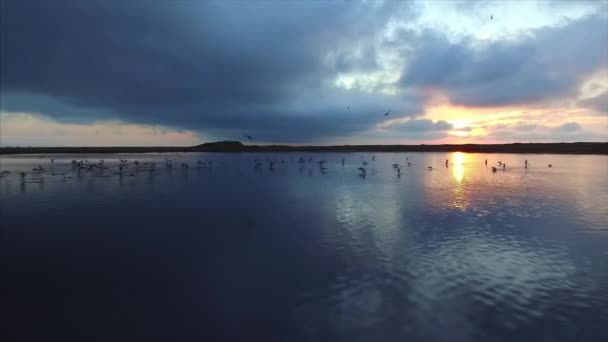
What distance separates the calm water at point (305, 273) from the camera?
346 inches

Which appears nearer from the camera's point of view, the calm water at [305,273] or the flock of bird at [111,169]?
the calm water at [305,273]

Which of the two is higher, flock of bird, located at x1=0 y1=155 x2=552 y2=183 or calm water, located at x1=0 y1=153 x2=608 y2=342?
flock of bird, located at x1=0 y1=155 x2=552 y2=183

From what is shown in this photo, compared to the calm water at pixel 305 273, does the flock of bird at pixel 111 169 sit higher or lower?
higher

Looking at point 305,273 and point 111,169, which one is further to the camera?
point 111,169

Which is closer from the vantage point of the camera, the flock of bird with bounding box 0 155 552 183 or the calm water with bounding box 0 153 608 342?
the calm water with bounding box 0 153 608 342

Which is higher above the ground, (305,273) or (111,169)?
(111,169)

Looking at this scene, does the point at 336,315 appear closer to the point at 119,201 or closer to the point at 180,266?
the point at 180,266

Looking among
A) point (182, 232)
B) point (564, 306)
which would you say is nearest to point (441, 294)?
point (564, 306)

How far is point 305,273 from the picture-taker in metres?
12.4

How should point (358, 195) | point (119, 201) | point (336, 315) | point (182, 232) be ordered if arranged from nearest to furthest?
1. point (336, 315)
2. point (182, 232)
3. point (119, 201)
4. point (358, 195)

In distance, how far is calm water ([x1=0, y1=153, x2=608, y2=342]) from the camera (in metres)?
8.78

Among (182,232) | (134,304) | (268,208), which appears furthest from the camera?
(268,208)

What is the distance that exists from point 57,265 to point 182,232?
6.00 metres

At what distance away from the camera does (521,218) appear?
21.4 meters
